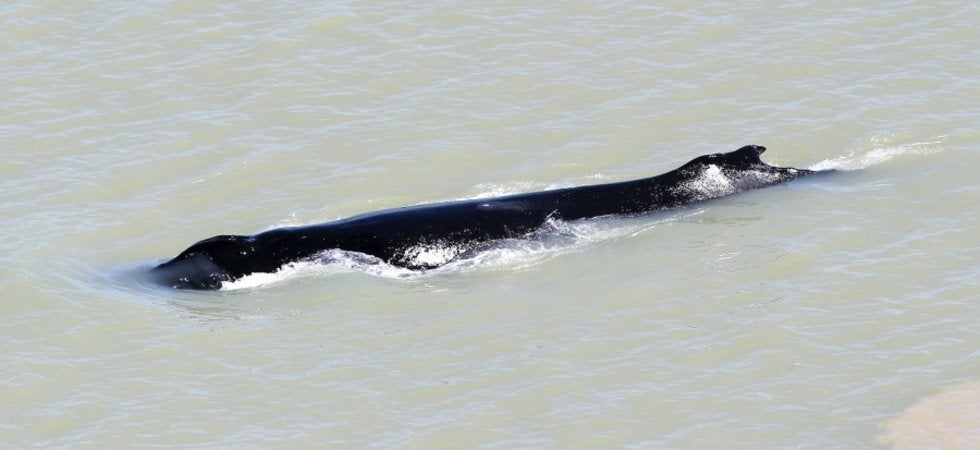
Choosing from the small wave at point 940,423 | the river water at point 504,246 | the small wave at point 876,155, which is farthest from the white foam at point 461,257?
the small wave at point 940,423

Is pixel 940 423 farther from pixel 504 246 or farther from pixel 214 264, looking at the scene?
pixel 214 264

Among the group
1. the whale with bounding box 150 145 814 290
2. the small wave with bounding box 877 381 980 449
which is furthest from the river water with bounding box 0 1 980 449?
the whale with bounding box 150 145 814 290

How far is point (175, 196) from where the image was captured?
23.4 m

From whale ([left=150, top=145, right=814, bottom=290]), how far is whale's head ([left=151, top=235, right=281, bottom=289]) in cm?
1

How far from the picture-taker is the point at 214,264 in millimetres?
20109

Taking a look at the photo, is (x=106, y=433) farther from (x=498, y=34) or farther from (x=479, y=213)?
(x=498, y=34)

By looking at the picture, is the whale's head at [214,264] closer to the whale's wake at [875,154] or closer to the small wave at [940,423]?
the small wave at [940,423]

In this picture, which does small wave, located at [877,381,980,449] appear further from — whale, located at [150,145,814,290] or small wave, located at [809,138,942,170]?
small wave, located at [809,138,942,170]

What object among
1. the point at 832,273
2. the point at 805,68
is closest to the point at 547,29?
the point at 805,68

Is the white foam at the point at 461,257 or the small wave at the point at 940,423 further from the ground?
the white foam at the point at 461,257

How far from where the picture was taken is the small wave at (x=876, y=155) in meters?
23.3

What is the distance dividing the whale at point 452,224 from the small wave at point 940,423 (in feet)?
21.6

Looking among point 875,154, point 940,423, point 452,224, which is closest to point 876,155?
point 875,154

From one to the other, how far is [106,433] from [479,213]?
682 centimetres
